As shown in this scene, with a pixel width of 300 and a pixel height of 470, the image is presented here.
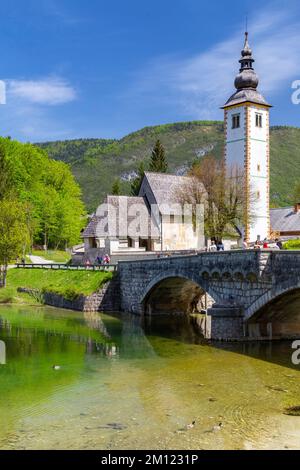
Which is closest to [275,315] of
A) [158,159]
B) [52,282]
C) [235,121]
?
[52,282]

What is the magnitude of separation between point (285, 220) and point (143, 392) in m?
48.2

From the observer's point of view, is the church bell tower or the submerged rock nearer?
the submerged rock

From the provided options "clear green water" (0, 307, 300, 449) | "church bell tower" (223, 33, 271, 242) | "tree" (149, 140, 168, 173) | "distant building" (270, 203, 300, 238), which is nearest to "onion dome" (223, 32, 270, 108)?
"church bell tower" (223, 33, 271, 242)

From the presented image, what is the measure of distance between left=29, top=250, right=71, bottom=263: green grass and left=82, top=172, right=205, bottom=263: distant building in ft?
55.0

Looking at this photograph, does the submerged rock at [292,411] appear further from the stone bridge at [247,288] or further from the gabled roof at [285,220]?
the gabled roof at [285,220]

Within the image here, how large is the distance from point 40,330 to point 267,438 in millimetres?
20762

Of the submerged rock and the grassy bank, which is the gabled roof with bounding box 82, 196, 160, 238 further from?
the submerged rock

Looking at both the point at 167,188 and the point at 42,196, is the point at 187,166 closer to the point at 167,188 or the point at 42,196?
the point at 42,196

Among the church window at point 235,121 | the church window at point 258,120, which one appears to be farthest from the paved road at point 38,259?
the church window at point 258,120

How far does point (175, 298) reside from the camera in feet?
132

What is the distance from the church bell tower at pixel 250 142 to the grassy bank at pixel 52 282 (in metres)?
17.0

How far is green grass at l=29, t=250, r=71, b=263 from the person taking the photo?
71.5 metres

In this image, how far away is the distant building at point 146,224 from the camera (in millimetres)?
53469

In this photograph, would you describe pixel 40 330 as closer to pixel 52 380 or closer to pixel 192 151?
pixel 52 380
